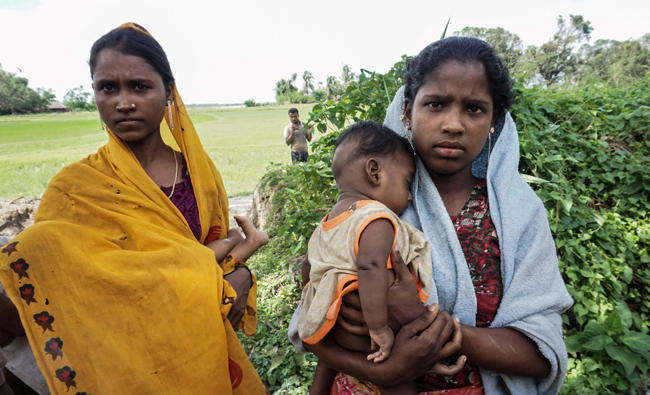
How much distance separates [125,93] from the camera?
61.7 inches

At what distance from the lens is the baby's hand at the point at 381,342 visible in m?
1.10

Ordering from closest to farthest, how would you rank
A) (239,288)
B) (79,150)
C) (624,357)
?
(239,288) → (624,357) → (79,150)

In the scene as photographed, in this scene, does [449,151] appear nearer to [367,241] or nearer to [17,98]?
[367,241]

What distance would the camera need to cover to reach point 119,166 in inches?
63.7

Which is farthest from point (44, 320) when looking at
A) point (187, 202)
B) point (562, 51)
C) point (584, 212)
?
point (562, 51)

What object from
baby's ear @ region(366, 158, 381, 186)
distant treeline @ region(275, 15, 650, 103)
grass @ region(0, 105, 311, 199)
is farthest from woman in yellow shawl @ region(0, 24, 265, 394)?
distant treeline @ region(275, 15, 650, 103)

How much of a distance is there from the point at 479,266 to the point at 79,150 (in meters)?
24.9

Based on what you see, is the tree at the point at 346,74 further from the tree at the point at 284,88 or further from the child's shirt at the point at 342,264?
the tree at the point at 284,88

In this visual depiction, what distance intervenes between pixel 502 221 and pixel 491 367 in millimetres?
477

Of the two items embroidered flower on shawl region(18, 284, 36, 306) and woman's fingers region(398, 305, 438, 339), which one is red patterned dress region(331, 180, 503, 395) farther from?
embroidered flower on shawl region(18, 284, 36, 306)

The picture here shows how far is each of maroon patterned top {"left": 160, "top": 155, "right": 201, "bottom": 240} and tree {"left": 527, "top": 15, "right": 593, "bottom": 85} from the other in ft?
76.6

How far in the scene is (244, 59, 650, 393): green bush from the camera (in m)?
2.19

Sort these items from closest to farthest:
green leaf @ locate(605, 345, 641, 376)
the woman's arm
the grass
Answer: the woman's arm < green leaf @ locate(605, 345, 641, 376) < the grass

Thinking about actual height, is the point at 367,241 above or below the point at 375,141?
below
